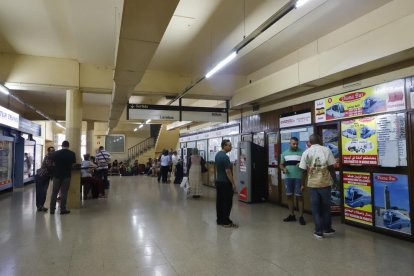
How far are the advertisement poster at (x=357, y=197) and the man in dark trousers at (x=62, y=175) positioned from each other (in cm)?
526

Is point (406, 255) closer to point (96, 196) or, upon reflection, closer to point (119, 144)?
point (96, 196)

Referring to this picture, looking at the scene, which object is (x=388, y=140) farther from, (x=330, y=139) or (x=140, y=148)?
(x=140, y=148)

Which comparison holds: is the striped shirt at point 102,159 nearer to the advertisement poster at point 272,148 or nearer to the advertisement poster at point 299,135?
the advertisement poster at point 272,148

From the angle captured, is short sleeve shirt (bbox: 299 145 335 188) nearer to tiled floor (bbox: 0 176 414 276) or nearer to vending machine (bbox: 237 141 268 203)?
tiled floor (bbox: 0 176 414 276)

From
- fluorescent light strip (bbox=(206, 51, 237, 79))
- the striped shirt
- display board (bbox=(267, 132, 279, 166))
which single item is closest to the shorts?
display board (bbox=(267, 132, 279, 166))

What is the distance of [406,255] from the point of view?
346 cm

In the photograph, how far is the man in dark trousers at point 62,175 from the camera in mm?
5887

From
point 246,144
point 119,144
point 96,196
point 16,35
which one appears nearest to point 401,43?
point 246,144

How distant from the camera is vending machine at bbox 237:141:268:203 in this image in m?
6.99

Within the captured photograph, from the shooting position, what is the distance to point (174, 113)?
7613 mm

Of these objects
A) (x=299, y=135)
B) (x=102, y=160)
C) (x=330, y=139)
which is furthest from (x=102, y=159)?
(x=330, y=139)

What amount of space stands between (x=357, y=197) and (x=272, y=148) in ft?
8.34

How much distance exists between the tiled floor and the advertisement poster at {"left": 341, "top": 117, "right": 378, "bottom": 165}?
1.11 m

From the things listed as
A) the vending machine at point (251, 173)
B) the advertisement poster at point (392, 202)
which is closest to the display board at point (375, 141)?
the advertisement poster at point (392, 202)
